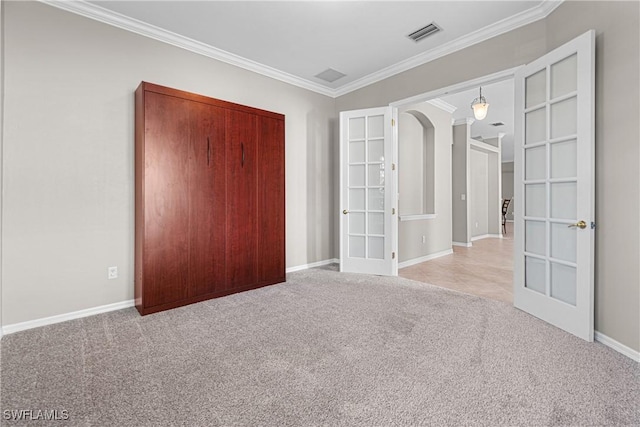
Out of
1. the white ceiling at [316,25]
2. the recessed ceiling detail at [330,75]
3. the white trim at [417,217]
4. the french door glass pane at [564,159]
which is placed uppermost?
the recessed ceiling detail at [330,75]

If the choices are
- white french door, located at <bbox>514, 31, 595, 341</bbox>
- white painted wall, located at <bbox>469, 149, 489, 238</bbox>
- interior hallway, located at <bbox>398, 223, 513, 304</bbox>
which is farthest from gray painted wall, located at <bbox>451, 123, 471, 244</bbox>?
white french door, located at <bbox>514, 31, 595, 341</bbox>

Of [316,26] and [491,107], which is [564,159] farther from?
[491,107]

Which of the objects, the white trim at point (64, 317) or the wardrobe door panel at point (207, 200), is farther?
the wardrobe door panel at point (207, 200)

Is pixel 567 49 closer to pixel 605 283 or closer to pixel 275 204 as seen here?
pixel 605 283

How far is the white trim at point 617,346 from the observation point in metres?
1.92

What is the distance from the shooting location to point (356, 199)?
4.38m

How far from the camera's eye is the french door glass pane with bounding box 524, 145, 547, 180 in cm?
254

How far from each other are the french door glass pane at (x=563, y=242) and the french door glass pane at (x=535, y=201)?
0.52ft

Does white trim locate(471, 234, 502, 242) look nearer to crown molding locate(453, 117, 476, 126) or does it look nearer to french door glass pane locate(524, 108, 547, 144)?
crown molding locate(453, 117, 476, 126)

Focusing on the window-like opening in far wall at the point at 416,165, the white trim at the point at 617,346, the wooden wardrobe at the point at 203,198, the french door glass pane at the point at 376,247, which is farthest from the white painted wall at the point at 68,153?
the white trim at the point at 617,346

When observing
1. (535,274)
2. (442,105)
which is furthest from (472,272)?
(442,105)

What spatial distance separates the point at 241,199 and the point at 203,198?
43 centimetres

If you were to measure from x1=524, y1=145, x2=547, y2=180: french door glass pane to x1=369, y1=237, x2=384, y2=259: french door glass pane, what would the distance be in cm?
194

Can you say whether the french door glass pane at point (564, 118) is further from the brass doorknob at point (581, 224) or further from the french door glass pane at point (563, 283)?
the french door glass pane at point (563, 283)
